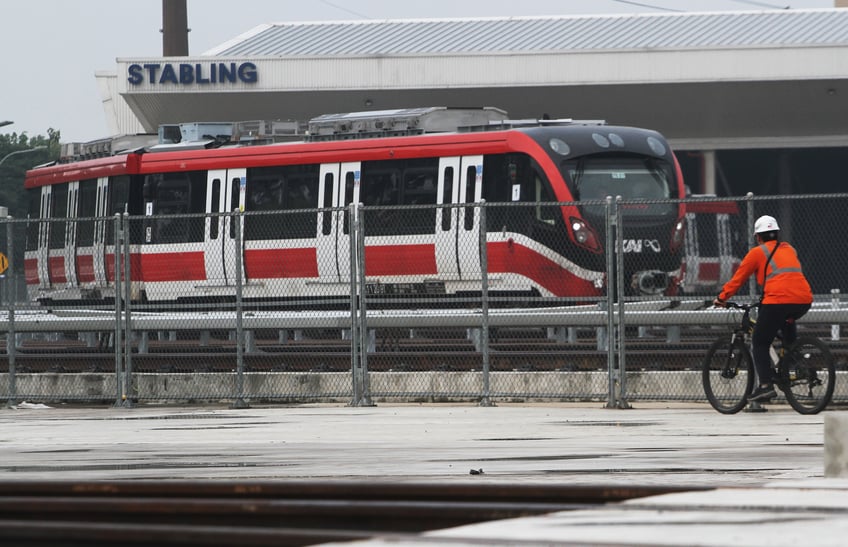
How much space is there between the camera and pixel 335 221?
925 inches

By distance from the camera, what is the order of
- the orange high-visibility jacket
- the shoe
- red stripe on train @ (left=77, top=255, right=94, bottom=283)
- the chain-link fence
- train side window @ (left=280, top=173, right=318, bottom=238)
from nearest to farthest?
the orange high-visibility jacket
the shoe
the chain-link fence
train side window @ (left=280, top=173, right=318, bottom=238)
red stripe on train @ (left=77, top=255, right=94, bottom=283)

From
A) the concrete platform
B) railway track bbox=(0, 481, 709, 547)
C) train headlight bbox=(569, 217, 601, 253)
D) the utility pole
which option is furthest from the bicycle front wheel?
the utility pole

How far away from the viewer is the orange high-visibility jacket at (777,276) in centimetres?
1416

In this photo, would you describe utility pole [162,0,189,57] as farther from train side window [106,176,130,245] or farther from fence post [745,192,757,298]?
fence post [745,192,757,298]

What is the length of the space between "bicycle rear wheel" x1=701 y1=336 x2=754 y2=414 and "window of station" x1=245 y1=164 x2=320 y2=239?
9.48 metres

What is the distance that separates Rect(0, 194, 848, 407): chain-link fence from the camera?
54.9ft

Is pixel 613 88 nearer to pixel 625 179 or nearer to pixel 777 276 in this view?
pixel 625 179

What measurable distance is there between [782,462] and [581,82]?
32.9 metres

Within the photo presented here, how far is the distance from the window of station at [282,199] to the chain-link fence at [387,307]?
0.15 ft

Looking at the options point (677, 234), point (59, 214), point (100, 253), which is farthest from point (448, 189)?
point (59, 214)

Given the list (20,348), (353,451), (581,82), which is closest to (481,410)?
(353,451)

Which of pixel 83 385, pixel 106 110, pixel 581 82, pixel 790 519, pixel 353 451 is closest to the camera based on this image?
pixel 790 519

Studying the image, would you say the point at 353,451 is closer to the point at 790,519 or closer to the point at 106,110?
the point at 790,519

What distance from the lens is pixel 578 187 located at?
2284cm
